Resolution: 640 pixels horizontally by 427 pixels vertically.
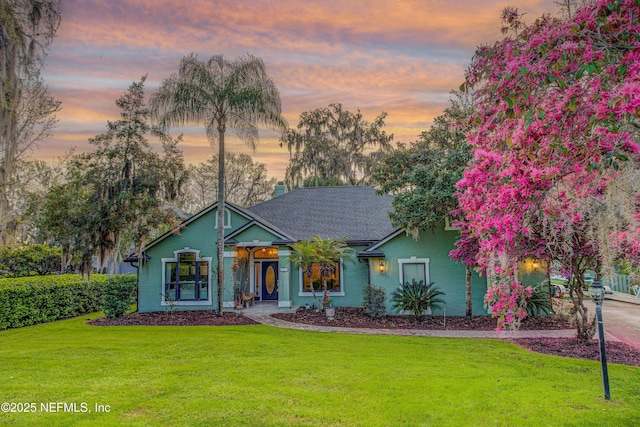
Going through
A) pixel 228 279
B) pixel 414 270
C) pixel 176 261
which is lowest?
pixel 228 279

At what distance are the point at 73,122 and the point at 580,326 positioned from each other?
20603 mm

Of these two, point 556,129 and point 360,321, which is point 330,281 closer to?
point 360,321

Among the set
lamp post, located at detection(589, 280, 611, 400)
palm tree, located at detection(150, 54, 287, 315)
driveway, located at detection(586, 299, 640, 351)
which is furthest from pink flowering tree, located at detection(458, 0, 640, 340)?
palm tree, located at detection(150, 54, 287, 315)

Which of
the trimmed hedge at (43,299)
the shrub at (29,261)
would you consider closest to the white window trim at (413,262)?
the trimmed hedge at (43,299)

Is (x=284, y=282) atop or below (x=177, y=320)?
atop

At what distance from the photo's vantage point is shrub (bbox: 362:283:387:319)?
1352 cm

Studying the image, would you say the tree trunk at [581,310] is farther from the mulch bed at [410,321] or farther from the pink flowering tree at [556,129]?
the pink flowering tree at [556,129]

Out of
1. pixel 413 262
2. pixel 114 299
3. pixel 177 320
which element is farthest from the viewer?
pixel 114 299

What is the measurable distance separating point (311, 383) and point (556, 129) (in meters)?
5.14

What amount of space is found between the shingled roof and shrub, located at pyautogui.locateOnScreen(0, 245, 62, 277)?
12.5 metres

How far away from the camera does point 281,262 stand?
606 inches

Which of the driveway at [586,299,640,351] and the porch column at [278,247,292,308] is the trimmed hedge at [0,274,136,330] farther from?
the driveway at [586,299,640,351]

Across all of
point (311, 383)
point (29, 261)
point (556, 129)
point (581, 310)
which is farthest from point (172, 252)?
point (556, 129)

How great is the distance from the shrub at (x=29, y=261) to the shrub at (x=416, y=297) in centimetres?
1879
